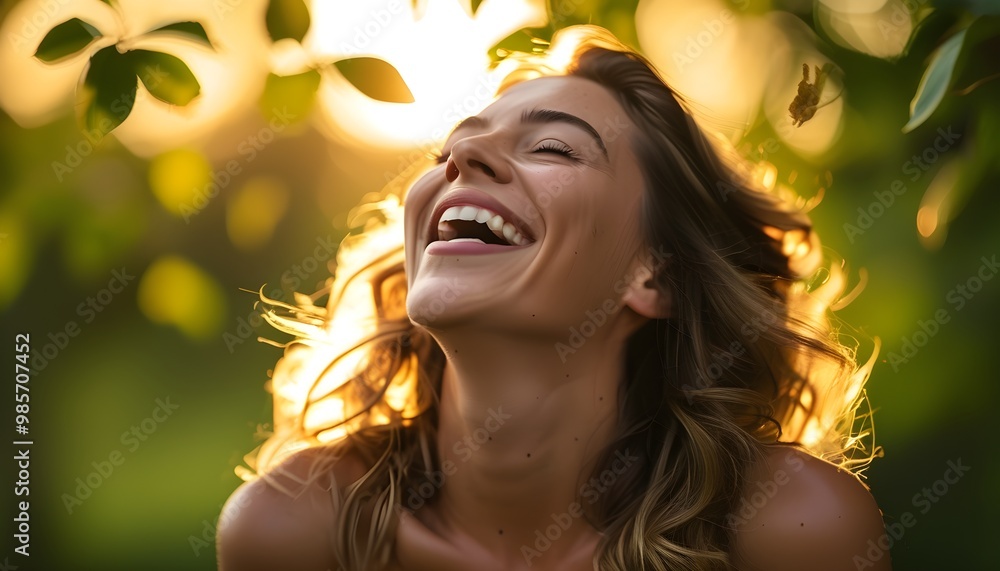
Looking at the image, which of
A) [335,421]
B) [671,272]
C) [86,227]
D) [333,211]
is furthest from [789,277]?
[86,227]

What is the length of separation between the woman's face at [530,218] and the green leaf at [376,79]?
250 millimetres

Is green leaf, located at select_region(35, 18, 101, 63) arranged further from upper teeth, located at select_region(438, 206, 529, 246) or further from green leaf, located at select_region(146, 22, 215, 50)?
upper teeth, located at select_region(438, 206, 529, 246)

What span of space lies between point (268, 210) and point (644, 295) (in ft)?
4.31

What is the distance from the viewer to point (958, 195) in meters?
1.98

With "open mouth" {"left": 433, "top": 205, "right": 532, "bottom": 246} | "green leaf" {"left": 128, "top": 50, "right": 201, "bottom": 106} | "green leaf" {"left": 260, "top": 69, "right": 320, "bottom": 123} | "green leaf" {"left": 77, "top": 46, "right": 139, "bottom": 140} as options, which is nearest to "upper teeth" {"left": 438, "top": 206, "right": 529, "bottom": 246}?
"open mouth" {"left": 433, "top": 205, "right": 532, "bottom": 246}

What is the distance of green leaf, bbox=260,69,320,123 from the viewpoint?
8.30 feet

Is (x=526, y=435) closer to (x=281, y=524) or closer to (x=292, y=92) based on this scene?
(x=281, y=524)

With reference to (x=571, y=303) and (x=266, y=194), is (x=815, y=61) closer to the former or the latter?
(x=571, y=303)

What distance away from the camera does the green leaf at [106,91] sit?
2088 mm

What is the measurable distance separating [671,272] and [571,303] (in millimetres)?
362

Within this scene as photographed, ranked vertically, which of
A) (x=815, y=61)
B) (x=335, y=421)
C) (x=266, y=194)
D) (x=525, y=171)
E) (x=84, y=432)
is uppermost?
(x=815, y=61)

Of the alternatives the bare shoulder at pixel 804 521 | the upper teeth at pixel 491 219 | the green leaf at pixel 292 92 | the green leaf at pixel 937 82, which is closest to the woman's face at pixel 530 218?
the upper teeth at pixel 491 219

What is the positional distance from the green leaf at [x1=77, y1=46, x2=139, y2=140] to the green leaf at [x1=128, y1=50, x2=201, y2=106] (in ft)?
0.08

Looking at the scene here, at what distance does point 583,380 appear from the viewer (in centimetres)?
249
